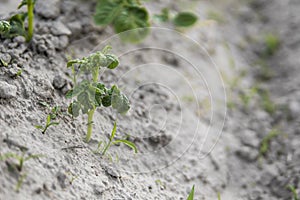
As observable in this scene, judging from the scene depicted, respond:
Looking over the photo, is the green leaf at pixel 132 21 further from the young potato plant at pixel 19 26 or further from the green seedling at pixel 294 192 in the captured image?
the green seedling at pixel 294 192

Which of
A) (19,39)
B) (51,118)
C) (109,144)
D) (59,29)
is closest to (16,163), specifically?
(51,118)

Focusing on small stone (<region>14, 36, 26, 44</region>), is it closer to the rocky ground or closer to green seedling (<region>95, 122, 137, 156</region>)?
the rocky ground

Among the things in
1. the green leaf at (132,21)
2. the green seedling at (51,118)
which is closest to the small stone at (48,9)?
the green leaf at (132,21)

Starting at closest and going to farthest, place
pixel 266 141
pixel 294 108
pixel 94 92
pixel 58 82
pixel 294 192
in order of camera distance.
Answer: pixel 94 92 → pixel 58 82 → pixel 294 192 → pixel 266 141 → pixel 294 108

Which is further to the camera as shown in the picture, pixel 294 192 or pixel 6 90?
pixel 294 192

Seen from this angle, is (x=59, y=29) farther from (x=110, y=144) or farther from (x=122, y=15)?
(x=110, y=144)

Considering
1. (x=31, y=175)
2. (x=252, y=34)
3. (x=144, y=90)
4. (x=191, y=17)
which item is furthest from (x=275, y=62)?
(x=31, y=175)

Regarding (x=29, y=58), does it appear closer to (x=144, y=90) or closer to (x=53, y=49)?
(x=53, y=49)
